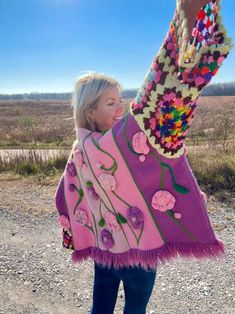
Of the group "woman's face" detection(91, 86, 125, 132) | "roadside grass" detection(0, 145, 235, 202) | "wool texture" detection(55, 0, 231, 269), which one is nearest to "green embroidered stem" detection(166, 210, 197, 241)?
"wool texture" detection(55, 0, 231, 269)

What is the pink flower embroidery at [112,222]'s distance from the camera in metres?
1.51

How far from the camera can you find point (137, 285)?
1.51 metres

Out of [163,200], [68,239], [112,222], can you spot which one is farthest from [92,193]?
[68,239]

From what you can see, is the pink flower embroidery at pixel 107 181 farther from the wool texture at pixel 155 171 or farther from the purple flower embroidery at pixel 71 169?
the purple flower embroidery at pixel 71 169

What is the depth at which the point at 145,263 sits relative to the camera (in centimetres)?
143

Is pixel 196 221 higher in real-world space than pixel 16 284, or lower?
higher

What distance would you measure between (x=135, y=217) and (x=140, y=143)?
0.35 meters

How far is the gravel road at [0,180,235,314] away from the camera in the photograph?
2.65 m

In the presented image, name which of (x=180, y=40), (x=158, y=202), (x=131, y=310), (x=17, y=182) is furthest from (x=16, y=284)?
(x=17, y=182)

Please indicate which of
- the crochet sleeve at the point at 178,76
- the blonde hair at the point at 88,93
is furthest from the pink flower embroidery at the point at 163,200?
the blonde hair at the point at 88,93

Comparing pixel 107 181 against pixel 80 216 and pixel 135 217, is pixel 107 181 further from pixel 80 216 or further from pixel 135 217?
pixel 80 216

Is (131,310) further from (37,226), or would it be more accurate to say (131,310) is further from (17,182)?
(17,182)

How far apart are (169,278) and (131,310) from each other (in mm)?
1398

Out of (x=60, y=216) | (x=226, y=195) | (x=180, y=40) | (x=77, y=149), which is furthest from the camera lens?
(x=226, y=195)
